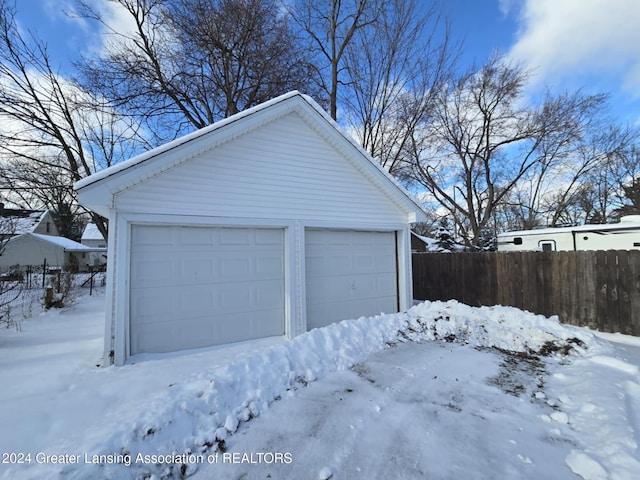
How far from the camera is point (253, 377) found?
12.5 ft

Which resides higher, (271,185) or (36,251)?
(271,185)

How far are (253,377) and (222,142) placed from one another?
14.0 feet

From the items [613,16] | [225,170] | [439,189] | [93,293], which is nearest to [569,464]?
[225,170]

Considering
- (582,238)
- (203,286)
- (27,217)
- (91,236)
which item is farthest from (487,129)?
(91,236)

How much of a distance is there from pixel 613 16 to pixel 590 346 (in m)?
11.7

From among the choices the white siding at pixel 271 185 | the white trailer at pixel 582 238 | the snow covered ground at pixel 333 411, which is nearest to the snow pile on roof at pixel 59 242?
the snow covered ground at pixel 333 411

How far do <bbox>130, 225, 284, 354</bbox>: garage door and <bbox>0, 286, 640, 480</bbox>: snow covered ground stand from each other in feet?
1.29

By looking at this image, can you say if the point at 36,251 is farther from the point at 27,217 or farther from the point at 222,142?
the point at 222,142

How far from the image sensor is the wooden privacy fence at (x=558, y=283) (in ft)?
21.7

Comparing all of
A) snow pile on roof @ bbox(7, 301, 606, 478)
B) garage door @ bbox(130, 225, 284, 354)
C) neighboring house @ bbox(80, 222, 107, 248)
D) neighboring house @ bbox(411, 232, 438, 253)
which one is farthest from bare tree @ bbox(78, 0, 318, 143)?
neighboring house @ bbox(80, 222, 107, 248)

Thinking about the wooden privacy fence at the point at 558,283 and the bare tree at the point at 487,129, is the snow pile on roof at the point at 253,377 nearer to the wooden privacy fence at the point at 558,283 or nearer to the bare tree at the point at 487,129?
the wooden privacy fence at the point at 558,283

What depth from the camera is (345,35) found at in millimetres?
14102

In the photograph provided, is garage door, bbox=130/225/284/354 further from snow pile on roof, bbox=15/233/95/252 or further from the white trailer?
snow pile on roof, bbox=15/233/95/252

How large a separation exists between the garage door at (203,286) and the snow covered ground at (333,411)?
39cm
